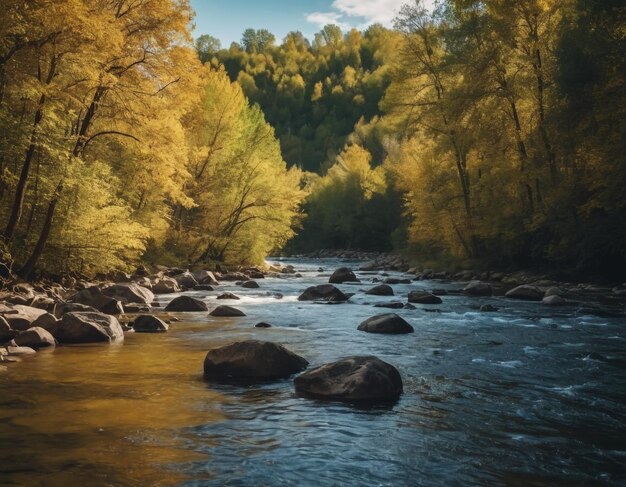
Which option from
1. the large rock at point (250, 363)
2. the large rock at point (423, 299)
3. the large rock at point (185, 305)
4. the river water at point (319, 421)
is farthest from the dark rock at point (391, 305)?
the large rock at point (250, 363)

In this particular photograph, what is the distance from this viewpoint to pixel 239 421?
5875 millimetres

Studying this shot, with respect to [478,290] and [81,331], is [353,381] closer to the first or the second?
[81,331]

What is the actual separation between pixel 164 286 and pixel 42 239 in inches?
207

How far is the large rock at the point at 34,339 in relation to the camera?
929 cm

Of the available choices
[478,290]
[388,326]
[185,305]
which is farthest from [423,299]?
[185,305]

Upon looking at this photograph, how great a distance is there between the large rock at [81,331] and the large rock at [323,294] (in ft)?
28.9

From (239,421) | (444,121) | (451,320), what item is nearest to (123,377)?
(239,421)

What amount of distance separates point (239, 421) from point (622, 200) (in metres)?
17.2

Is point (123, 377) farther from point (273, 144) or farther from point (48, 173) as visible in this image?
point (273, 144)

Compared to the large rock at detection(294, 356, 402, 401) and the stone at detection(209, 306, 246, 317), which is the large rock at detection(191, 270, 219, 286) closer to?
the stone at detection(209, 306, 246, 317)

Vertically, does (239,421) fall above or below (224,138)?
below

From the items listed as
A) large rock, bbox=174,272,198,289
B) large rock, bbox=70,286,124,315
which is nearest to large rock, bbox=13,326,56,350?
large rock, bbox=70,286,124,315

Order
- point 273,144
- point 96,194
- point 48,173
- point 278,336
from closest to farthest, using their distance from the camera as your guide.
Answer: point 278,336 < point 48,173 < point 96,194 < point 273,144

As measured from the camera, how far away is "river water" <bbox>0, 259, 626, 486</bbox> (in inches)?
179
